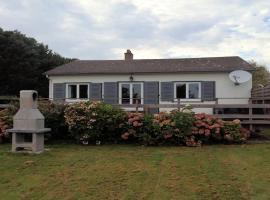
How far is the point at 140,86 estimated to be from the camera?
23.1m

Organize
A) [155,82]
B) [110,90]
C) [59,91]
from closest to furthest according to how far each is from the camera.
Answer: [155,82]
[110,90]
[59,91]

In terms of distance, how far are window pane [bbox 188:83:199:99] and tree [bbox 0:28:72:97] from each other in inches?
739

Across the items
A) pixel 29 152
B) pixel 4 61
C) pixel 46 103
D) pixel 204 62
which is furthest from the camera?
pixel 4 61

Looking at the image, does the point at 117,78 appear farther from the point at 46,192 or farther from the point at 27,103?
the point at 46,192

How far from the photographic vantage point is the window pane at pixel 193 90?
73.3 feet

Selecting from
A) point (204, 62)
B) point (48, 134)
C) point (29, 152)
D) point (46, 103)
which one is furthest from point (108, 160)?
point (204, 62)

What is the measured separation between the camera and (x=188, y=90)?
73.8ft

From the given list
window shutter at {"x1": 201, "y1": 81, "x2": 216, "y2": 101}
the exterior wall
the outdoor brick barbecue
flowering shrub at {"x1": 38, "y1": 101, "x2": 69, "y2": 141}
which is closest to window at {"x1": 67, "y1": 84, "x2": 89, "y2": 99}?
the exterior wall

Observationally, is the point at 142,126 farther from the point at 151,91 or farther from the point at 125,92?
the point at 125,92

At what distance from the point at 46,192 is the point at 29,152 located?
3708mm

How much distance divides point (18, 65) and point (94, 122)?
85.6 ft

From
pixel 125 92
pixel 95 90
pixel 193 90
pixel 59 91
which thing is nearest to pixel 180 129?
pixel 193 90

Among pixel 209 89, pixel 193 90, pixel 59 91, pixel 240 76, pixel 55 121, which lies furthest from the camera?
pixel 59 91

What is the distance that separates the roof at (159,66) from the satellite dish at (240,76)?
1.13 m
